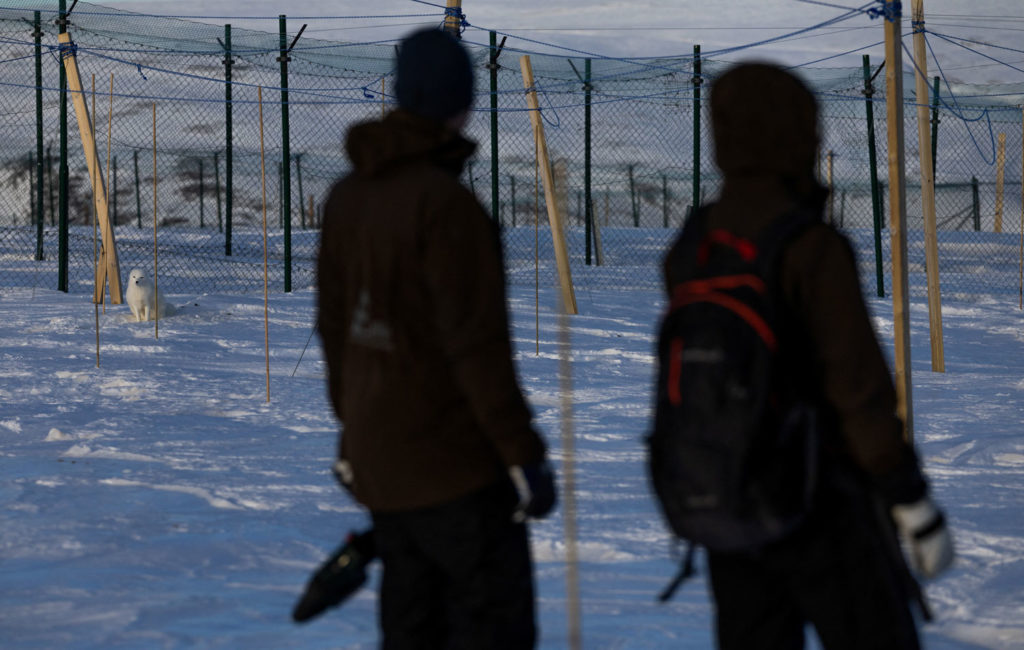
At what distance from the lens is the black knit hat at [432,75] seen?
1.78 metres

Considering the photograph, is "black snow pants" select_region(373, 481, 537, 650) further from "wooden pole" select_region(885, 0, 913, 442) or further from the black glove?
"wooden pole" select_region(885, 0, 913, 442)

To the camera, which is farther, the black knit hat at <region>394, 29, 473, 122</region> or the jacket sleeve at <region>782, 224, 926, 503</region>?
the black knit hat at <region>394, 29, 473, 122</region>

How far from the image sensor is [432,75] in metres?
1.78

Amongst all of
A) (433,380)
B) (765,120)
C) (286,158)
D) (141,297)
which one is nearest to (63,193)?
(286,158)

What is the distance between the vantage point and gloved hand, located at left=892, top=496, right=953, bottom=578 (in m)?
1.55

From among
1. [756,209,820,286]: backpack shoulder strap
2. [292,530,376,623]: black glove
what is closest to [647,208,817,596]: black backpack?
[756,209,820,286]: backpack shoulder strap

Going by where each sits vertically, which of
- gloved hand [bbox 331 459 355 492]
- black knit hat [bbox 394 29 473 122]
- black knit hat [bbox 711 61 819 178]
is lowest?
gloved hand [bbox 331 459 355 492]

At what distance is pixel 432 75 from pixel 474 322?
43 centimetres

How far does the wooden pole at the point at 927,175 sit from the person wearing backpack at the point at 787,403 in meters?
6.52

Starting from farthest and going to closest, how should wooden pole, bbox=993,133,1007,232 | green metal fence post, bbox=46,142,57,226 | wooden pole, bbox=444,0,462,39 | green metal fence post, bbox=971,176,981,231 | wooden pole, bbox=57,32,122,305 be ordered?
green metal fence post, bbox=971,176,981,231 < wooden pole, bbox=993,133,1007,232 < green metal fence post, bbox=46,142,57,226 < wooden pole, bbox=57,32,122,305 < wooden pole, bbox=444,0,462,39

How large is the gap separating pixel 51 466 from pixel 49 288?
28.1ft

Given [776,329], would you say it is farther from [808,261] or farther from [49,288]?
[49,288]

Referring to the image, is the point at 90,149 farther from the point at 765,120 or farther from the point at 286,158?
the point at 765,120

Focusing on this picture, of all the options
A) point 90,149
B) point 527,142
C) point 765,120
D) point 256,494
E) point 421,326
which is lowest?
point 256,494
